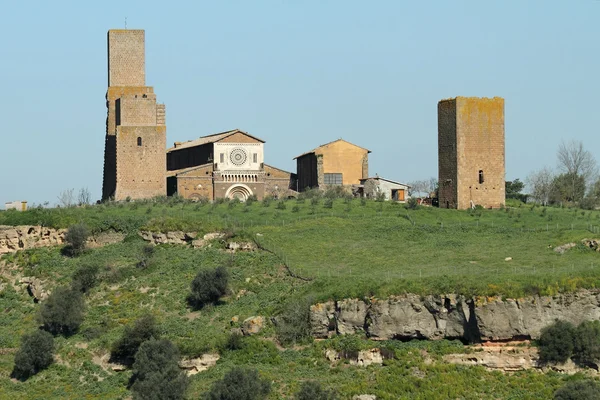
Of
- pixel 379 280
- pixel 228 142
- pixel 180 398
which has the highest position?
pixel 228 142

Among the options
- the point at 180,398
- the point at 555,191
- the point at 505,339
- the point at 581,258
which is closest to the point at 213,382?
the point at 180,398

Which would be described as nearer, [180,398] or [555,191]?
[180,398]

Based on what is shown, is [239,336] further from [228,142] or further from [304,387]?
[228,142]

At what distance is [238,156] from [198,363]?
3231cm

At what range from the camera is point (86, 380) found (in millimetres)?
52625

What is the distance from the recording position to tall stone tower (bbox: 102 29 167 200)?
262 ft

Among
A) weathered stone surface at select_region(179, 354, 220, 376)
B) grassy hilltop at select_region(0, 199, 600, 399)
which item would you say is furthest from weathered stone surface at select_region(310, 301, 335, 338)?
weathered stone surface at select_region(179, 354, 220, 376)

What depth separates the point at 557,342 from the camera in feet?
165

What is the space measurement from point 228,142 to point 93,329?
1149 inches

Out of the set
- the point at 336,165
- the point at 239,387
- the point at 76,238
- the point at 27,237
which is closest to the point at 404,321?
the point at 239,387

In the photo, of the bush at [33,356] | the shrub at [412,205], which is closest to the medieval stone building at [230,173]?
the shrub at [412,205]

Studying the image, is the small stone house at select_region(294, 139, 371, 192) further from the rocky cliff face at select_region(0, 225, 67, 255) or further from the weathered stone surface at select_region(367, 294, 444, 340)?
the weathered stone surface at select_region(367, 294, 444, 340)

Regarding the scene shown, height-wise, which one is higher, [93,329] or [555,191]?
[555,191]

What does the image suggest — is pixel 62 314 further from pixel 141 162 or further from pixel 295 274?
pixel 141 162
